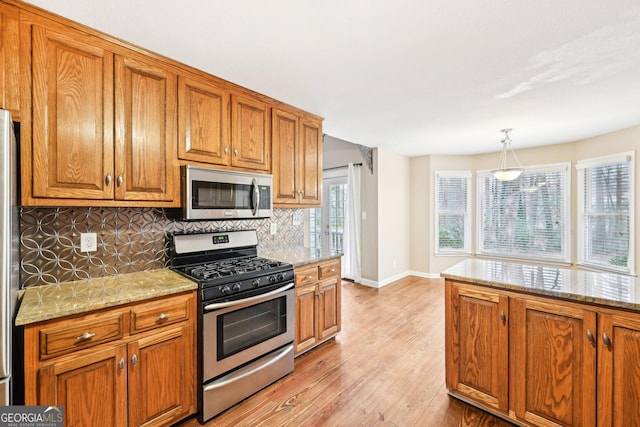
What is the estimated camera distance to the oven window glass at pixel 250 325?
75.9 inches

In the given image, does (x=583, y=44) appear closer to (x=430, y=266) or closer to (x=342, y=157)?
(x=342, y=157)

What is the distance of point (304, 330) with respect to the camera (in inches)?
101

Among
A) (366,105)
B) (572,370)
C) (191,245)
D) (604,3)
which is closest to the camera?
(604,3)

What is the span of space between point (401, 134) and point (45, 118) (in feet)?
12.0

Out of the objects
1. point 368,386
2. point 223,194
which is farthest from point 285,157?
point 368,386

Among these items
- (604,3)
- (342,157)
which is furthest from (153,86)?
(342,157)

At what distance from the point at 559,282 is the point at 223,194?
2.41 metres

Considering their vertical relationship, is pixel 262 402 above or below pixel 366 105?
below

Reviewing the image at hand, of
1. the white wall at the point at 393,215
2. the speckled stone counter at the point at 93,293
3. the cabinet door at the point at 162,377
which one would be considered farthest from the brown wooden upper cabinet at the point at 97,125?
the white wall at the point at 393,215

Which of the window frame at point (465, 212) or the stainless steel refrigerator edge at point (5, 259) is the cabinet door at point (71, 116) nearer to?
the stainless steel refrigerator edge at point (5, 259)

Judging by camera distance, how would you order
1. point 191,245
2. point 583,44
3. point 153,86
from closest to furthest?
point 583,44 → point 153,86 → point 191,245

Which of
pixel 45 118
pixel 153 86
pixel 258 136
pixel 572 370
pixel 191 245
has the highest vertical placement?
pixel 153 86

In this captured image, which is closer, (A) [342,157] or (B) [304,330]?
(B) [304,330]

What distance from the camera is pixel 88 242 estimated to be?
1.89 metres
